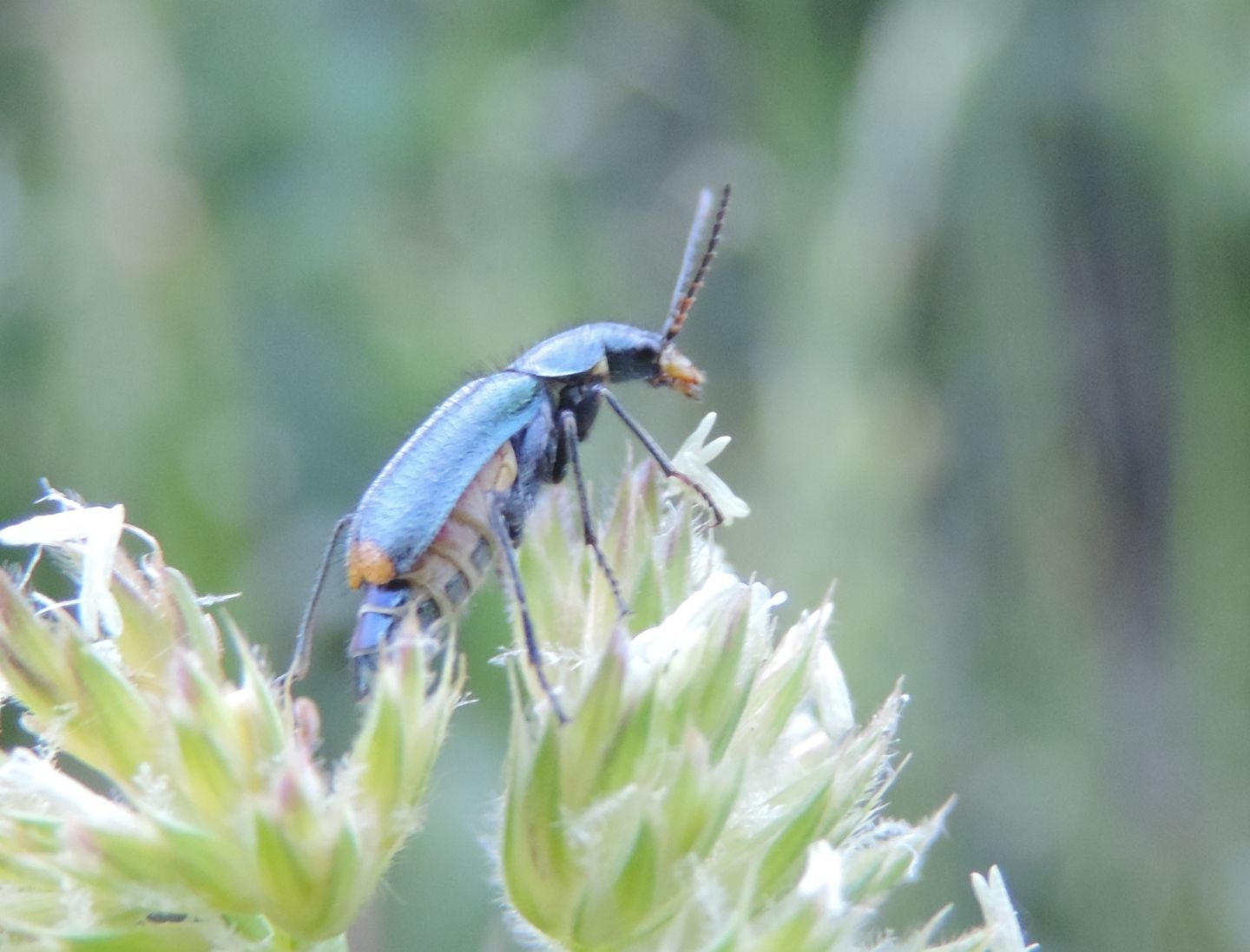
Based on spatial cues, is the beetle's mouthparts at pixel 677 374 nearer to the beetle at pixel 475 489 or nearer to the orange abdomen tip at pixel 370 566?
the beetle at pixel 475 489

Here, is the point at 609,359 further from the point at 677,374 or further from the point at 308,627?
the point at 308,627

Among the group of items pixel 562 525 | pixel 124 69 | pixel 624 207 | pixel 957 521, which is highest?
pixel 624 207

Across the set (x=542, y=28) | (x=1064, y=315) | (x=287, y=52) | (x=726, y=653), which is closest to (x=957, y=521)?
(x=1064, y=315)

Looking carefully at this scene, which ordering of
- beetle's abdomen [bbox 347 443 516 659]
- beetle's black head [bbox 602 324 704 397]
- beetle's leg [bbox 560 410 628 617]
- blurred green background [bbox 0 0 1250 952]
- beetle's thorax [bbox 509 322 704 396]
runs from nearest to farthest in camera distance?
beetle's abdomen [bbox 347 443 516 659] < beetle's leg [bbox 560 410 628 617] < beetle's thorax [bbox 509 322 704 396] < beetle's black head [bbox 602 324 704 397] < blurred green background [bbox 0 0 1250 952]

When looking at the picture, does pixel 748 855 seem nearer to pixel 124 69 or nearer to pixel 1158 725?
pixel 124 69

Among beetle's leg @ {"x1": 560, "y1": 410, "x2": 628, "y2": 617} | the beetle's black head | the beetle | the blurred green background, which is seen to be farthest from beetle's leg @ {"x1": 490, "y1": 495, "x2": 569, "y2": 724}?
the blurred green background

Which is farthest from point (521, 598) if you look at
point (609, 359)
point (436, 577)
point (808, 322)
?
point (808, 322)

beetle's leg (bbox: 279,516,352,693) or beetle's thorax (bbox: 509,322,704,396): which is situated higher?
beetle's thorax (bbox: 509,322,704,396)

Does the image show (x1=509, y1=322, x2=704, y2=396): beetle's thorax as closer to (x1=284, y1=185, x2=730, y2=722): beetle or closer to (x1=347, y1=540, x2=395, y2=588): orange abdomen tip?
(x1=284, y1=185, x2=730, y2=722): beetle
